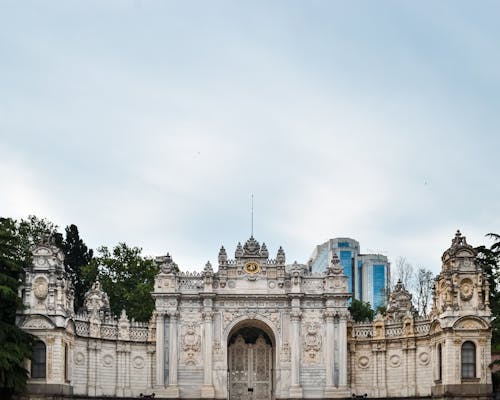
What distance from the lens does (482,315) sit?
44.4 metres

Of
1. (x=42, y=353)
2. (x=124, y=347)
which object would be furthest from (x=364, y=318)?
(x=42, y=353)

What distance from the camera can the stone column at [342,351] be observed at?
48031mm

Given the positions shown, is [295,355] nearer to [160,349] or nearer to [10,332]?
[160,349]

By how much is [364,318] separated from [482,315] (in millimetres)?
26729

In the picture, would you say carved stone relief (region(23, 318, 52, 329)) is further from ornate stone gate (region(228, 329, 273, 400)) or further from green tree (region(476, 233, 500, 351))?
green tree (region(476, 233, 500, 351))

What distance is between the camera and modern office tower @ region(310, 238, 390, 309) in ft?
378

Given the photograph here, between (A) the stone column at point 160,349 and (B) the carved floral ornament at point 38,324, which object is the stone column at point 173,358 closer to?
(A) the stone column at point 160,349

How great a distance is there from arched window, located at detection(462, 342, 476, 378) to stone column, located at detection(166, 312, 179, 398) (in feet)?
48.7

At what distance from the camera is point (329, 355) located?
158 ft

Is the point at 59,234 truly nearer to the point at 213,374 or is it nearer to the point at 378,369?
the point at 213,374

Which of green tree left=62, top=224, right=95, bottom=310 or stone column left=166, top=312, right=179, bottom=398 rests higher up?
green tree left=62, top=224, right=95, bottom=310

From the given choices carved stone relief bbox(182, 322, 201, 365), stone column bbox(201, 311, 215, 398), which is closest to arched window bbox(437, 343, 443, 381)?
stone column bbox(201, 311, 215, 398)

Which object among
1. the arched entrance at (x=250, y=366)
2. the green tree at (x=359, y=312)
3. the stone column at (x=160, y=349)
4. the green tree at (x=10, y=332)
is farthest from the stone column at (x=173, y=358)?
the green tree at (x=359, y=312)

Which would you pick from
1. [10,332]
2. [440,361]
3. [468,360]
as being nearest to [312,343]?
[440,361]
